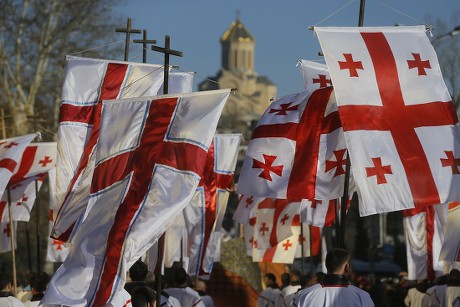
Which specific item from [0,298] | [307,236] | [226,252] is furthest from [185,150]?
[226,252]

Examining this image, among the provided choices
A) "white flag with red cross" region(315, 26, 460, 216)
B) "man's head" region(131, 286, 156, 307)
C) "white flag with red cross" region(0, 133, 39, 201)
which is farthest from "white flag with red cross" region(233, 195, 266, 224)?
"man's head" region(131, 286, 156, 307)

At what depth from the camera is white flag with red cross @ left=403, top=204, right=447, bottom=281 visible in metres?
22.3

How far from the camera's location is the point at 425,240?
73.9ft

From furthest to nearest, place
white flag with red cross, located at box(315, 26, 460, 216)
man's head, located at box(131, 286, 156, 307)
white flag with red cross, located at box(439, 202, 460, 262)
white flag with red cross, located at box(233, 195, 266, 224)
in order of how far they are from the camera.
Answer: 1. white flag with red cross, located at box(233, 195, 266, 224)
2. white flag with red cross, located at box(439, 202, 460, 262)
3. white flag with red cross, located at box(315, 26, 460, 216)
4. man's head, located at box(131, 286, 156, 307)

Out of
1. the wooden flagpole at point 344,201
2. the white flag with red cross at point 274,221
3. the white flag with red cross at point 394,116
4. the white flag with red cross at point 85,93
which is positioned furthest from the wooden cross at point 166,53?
the white flag with red cross at point 274,221

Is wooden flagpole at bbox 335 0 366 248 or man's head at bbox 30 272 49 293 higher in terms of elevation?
wooden flagpole at bbox 335 0 366 248

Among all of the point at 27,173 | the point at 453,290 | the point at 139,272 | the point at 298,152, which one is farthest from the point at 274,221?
the point at 139,272

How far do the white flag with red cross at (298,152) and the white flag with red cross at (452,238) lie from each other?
2210 mm

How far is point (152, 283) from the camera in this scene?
13609mm

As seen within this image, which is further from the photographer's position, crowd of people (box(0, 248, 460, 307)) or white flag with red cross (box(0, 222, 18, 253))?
white flag with red cross (box(0, 222, 18, 253))

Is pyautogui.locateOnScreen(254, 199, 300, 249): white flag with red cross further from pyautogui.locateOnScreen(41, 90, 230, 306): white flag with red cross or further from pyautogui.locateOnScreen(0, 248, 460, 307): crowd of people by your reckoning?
pyautogui.locateOnScreen(41, 90, 230, 306): white flag with red cross

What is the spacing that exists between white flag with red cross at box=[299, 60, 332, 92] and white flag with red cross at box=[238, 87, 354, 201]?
3.04m

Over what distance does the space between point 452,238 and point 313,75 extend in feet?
11.3

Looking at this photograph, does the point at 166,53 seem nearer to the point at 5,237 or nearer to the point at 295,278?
the point at 295,278
